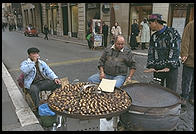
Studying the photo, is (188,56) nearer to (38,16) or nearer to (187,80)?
(187,80)

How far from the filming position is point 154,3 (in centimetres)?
1112

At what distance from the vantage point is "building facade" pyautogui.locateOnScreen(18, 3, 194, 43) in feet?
35.5

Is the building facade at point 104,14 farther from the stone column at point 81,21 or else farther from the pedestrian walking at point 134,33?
the pedestrian walking at point 134,33

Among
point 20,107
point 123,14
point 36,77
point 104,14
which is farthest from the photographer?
point 104,14

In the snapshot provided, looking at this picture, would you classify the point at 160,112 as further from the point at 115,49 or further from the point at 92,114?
the point at 115,49

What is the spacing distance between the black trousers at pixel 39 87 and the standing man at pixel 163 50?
1821mm

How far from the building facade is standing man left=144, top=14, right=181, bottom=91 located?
7920 mm

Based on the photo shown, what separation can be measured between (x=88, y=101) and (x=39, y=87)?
5.22ft

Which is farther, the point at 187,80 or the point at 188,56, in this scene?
the point at 187,80

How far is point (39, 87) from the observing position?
363 centimetres

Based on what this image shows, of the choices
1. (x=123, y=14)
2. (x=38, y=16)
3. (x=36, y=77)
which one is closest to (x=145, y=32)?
(x=123, y=14)

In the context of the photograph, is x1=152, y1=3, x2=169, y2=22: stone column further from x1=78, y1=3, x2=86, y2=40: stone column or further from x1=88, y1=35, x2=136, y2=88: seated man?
x1=88, y1=35, x2=136, y2=88: seated man

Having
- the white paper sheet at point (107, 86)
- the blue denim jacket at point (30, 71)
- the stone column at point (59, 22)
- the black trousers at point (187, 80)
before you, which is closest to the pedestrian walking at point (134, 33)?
the black trousers at point (187, 80)

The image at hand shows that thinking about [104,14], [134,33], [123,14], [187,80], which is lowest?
[187,80]
